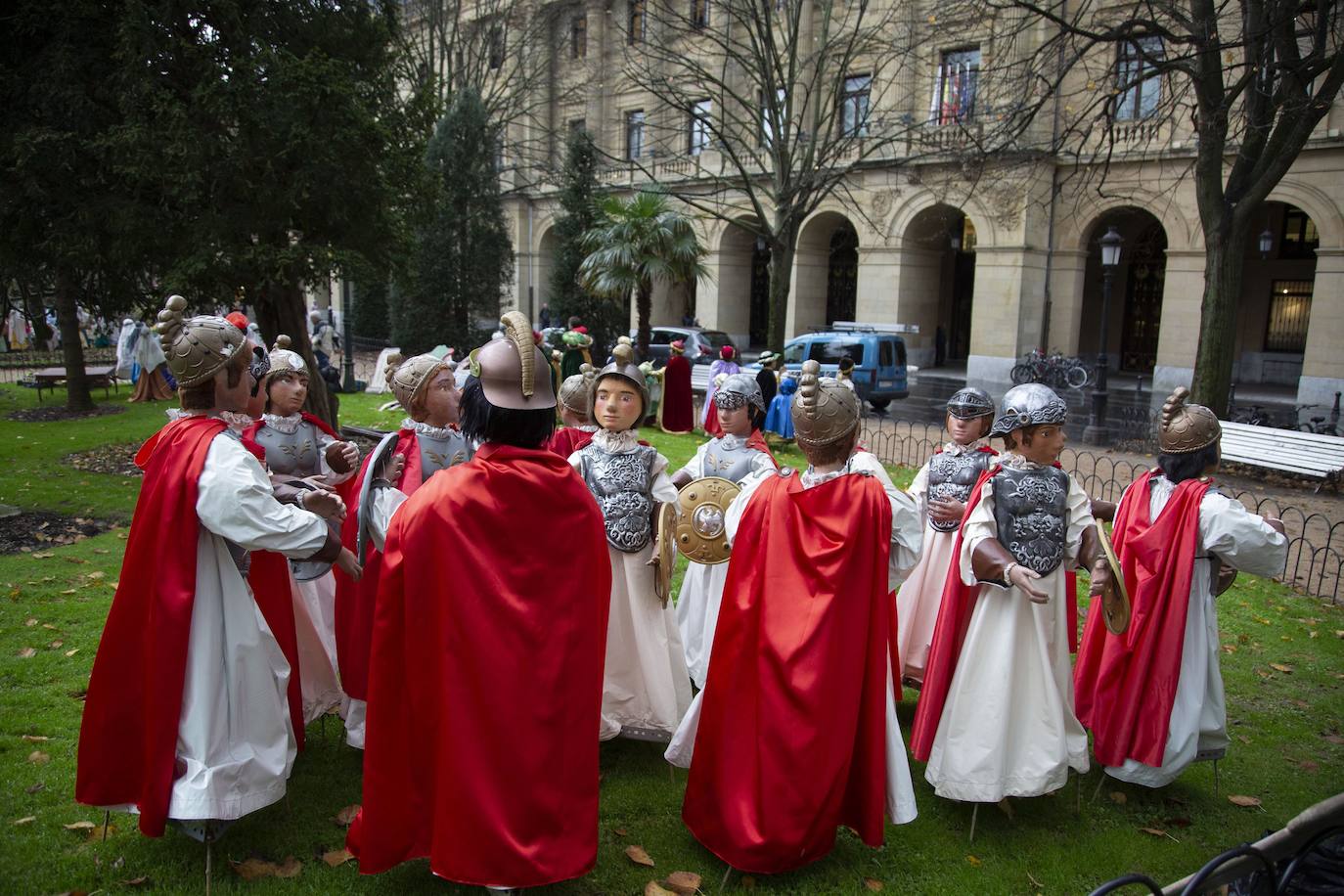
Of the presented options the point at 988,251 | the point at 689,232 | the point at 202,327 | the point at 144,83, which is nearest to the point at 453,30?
the point at 689,232

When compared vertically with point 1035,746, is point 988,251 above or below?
above

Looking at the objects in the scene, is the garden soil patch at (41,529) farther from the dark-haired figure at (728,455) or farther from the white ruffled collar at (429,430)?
the dark-haired figure at (728,455)

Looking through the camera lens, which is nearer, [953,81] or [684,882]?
[684,882]

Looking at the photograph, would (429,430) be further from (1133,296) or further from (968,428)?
(1133,296)

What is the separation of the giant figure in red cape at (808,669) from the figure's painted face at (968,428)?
5.88ft

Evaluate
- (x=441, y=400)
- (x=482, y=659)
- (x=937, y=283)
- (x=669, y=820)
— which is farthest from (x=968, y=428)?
(x=937, y=283)

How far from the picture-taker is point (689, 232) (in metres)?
18.8

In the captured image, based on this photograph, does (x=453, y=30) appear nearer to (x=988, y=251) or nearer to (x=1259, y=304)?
(x=988, y=251)

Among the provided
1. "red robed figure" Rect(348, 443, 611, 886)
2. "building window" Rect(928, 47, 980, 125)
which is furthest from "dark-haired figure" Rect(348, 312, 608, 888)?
"building window" Rect(928, 47, 980, 125)

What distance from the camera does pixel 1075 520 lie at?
160 inches

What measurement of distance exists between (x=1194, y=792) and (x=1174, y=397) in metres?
2.02

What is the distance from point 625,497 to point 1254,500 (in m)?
10.3

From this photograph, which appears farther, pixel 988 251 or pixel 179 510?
pixel 988 251

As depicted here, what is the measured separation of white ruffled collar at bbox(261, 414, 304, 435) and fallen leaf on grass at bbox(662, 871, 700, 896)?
2966 millimetres
